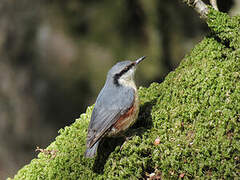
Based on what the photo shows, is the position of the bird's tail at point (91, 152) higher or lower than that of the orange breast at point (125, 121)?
lower

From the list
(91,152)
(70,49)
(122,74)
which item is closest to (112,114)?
(91,152)

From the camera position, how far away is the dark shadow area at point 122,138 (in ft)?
10.4

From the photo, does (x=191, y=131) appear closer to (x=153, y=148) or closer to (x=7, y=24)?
(x=153, y=148)

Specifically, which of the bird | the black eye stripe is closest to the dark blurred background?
the black eye stripe

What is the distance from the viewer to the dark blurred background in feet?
25.9

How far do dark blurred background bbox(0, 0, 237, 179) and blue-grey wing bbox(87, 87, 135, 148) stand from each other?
14.1 feet

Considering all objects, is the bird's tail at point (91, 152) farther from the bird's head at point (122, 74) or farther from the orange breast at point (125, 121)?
the bird's head at point (122, 74)

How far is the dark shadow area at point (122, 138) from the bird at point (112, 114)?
0.24 ft

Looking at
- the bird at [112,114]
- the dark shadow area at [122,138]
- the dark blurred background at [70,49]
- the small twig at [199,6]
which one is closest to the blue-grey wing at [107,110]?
the bird at [112,114]

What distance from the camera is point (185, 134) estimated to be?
295 centimetres

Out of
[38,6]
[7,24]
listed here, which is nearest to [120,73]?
[38,6]

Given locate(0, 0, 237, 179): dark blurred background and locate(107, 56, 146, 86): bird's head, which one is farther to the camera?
locate(0, 0, 237, 179): dark blurred background

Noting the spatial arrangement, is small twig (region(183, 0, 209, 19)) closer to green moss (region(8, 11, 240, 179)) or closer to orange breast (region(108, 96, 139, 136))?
green moss (region(8, 11, 240, 179))

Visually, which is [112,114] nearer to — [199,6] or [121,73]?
[121,73]
